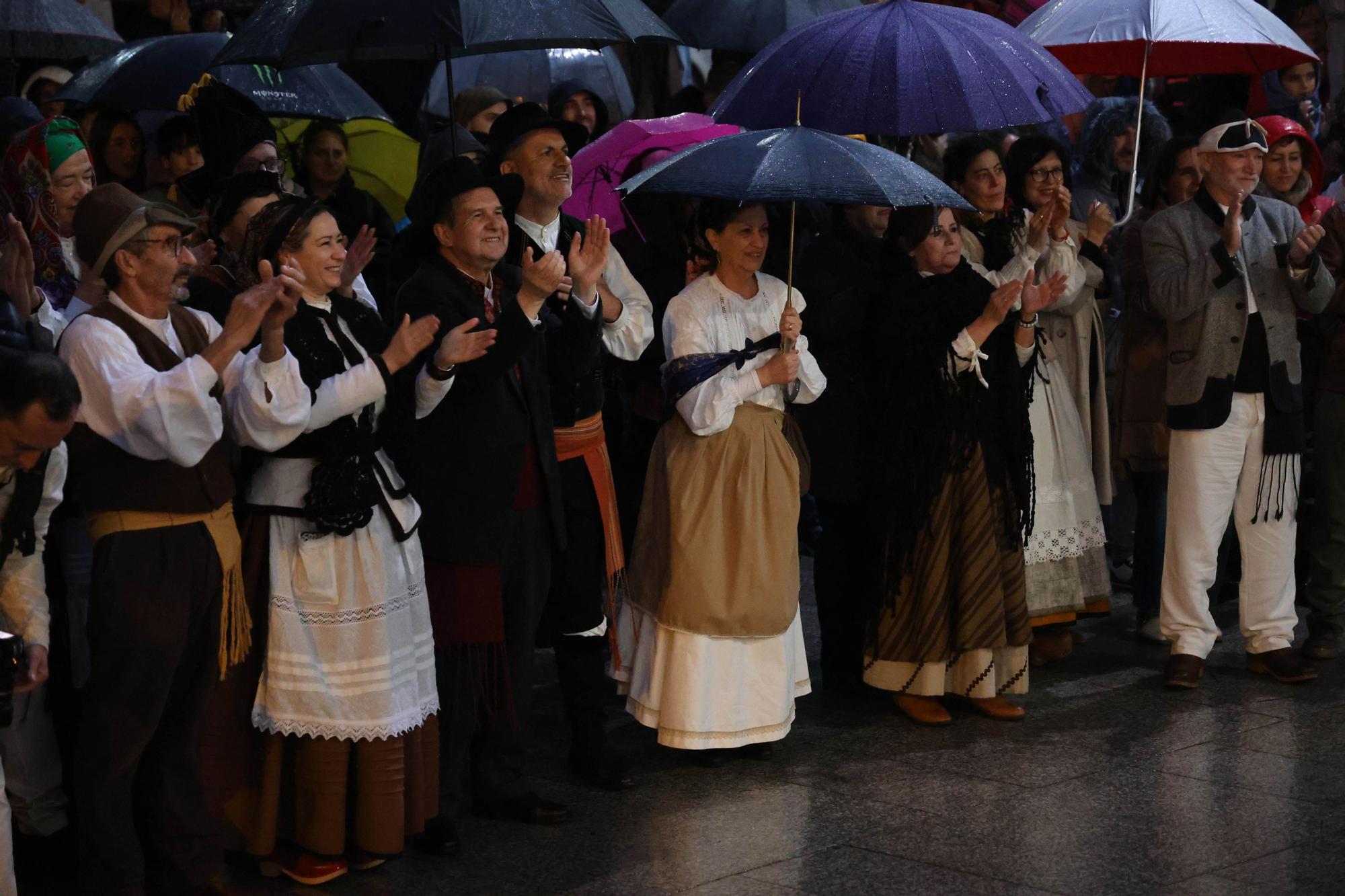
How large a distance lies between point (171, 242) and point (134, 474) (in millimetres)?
581

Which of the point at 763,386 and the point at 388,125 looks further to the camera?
the point at 388,125

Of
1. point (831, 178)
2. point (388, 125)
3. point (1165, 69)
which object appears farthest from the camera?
point (388, 125)

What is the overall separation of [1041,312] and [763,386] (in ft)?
5.96

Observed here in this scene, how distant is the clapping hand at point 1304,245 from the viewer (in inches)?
259

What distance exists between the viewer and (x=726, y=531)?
19.3 ft

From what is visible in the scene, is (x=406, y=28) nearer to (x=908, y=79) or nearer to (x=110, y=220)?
(x=110, y=220)

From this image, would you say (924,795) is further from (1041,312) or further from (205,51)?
(205,51)

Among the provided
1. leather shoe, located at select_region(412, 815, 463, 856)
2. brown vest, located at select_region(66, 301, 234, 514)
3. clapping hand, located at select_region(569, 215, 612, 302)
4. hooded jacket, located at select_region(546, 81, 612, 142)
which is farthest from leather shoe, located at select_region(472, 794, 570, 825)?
hooded jacket, located at select_region(546, 81, 612, 142)

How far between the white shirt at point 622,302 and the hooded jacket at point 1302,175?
267cm

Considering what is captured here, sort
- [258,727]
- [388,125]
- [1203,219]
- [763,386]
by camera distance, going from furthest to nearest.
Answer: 1. [388,125]
2. [1203,219]
3. [763,386]
4. [258,727]

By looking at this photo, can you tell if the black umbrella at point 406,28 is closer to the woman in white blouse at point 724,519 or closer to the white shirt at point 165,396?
the woman in white blouse at point 724,519

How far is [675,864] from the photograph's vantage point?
4988 mm

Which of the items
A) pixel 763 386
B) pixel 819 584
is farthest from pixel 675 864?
pixel 819 584

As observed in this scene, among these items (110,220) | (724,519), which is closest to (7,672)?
(110,220)
